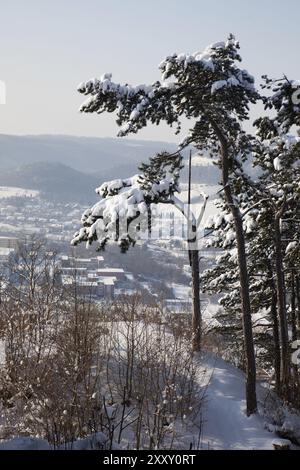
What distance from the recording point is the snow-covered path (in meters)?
11.6

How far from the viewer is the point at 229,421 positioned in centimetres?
1275

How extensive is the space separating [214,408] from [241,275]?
137 inches

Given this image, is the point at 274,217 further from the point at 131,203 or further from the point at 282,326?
the point at 131,203

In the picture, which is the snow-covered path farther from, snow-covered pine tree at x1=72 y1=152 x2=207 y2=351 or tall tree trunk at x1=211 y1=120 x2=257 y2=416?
snow-covered pine tree at x1=72 y1=152 x2=207 y2=351

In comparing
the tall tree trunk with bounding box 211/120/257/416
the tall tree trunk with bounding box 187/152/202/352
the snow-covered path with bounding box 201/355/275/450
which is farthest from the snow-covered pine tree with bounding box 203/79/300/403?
the snow-covered path with bounding box 201/355/275/450

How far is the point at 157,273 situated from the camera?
303ft

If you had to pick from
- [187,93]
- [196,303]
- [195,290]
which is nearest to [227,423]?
[196,303]

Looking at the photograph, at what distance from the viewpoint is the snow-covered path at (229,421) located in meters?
11.6

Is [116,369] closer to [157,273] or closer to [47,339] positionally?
[47,339]

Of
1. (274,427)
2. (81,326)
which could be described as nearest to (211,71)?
(81,326)

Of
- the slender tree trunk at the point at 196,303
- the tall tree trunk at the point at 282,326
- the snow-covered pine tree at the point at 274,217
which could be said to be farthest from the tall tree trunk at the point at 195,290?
the tall tree trunk at the point at 282,326

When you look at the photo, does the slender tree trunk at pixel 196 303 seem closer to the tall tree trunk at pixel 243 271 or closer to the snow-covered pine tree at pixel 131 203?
the snow-covered pine tree at pixel 131 203

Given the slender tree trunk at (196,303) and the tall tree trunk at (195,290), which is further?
the slender tree trunk at (196,303)

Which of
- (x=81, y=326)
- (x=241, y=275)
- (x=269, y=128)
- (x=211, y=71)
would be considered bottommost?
(x=81, y=326)
